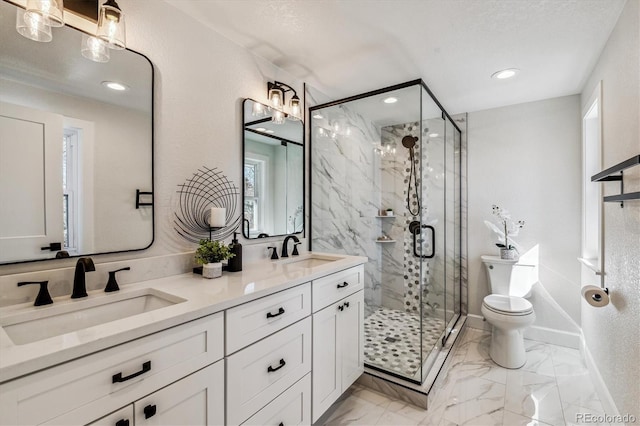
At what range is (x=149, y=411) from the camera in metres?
0.89

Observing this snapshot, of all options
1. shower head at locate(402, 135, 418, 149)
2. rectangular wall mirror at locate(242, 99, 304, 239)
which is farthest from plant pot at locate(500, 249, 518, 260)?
rectangular wall mirror at locate(242, 99, 304, 239)

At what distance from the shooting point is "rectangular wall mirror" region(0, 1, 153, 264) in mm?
1079

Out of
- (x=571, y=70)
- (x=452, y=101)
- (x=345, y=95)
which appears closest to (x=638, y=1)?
(x=571, y=70)

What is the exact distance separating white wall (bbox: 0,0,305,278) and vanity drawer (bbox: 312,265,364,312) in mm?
595

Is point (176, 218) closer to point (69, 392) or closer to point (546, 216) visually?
point (69, 392)

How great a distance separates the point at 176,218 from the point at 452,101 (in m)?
2.67

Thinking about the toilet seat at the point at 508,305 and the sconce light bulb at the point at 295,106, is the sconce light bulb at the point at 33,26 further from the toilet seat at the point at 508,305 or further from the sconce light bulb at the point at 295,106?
the toilet seat at the point at 508,305

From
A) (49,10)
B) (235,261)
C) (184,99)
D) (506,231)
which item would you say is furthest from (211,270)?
(506,231)

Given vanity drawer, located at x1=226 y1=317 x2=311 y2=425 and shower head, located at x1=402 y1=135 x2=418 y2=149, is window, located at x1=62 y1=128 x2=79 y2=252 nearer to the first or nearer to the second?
vanity drawer, located at x1=226 y1=317 x2=311 y2=425

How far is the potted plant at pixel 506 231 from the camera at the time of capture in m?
2.84

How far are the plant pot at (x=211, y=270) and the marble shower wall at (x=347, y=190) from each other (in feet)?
3.63

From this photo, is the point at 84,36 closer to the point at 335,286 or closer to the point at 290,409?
the point at 335,286

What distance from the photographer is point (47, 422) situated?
72cm

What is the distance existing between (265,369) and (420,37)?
2.02m
